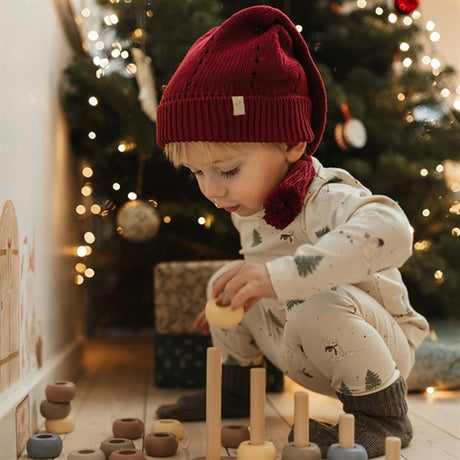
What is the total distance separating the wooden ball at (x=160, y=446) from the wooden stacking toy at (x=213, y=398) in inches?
6.1

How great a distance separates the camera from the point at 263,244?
1.09 metres

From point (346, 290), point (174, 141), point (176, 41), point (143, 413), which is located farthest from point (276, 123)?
point (176, 41)

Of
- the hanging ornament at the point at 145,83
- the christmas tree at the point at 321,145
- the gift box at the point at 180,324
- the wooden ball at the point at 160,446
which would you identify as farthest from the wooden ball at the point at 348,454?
the hanging ornament at the point at 145,83

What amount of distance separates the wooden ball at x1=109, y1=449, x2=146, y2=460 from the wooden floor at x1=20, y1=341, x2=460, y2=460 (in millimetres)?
114

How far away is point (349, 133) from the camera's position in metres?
1.68

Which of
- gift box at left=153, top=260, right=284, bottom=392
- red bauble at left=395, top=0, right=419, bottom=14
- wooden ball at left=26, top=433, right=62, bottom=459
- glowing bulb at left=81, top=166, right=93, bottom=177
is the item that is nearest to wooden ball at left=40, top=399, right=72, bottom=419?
wooden ball at left=26, top=433, right=62, bottom=459

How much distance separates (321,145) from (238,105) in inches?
29.8

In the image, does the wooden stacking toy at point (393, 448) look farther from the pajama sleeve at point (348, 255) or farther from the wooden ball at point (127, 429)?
the wooden ball at point (127, 429)

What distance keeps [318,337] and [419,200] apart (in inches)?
34.0

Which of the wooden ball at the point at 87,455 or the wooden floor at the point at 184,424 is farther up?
the wooden ball at the point at 87,455

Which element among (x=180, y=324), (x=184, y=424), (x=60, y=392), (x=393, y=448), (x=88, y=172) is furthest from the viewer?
(x=88, y=172)

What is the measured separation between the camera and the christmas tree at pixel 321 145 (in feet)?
5.32

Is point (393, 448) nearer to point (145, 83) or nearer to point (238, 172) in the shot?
point (238, 172)

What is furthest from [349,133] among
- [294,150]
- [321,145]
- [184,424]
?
[184,424]
